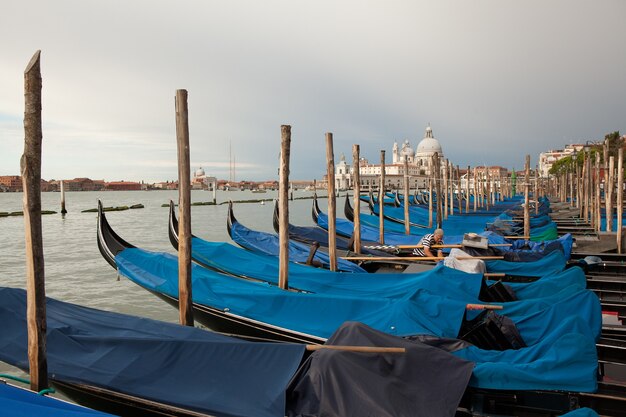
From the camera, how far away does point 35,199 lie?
2.18 m

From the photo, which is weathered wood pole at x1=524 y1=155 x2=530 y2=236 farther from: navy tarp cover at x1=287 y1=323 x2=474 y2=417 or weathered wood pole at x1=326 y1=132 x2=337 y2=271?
navy tarp cover at x1=287 y1=323 x2=474 y2=417

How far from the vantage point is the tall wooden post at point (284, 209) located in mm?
4441

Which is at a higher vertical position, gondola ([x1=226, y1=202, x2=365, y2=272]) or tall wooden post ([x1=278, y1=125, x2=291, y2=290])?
tall wooden post ([x1=278, y1=125, x2=291, y2=290])

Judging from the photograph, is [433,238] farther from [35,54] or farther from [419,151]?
[419,151]

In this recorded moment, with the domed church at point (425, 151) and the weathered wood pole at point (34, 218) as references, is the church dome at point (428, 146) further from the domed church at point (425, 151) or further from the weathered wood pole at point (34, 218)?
the weathered wood pole at point (34, 218)

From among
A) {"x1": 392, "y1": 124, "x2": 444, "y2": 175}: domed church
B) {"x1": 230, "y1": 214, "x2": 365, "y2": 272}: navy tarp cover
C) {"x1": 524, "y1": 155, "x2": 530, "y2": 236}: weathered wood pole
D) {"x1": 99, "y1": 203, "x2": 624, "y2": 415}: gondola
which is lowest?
{"x1": 99, "y1": 203, "x2": 624, "y2": 415}: gondola

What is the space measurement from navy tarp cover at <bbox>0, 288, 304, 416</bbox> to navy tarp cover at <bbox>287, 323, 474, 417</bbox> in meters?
0.14

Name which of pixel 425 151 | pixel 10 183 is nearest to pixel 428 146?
pixel 425 151

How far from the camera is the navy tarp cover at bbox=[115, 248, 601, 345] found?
2.95 metres

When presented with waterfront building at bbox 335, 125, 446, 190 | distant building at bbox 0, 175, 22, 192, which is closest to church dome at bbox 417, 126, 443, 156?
waterfront building at bbox 335, 125, 446, 190

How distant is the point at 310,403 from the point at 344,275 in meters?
2.45

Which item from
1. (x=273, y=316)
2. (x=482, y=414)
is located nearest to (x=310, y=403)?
(x=482, y=414)

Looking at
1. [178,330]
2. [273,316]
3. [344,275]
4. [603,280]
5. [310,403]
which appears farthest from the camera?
[603,280]

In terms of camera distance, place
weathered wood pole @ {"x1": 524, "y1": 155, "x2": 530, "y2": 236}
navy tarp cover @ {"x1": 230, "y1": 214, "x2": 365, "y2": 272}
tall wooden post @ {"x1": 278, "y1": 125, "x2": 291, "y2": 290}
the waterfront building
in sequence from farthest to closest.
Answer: the waterfront building, weathered wood pole @ {"x1": 524, "y1": 155, "x2": 530, "y2": 236}, navy tarp cover @ {"x1": 230, "y1": 214, "x2": 365, "y2": 272}, tall wooden post @ {"x1": 278, "y1": 125, "x2": 291, "y2": 290}
